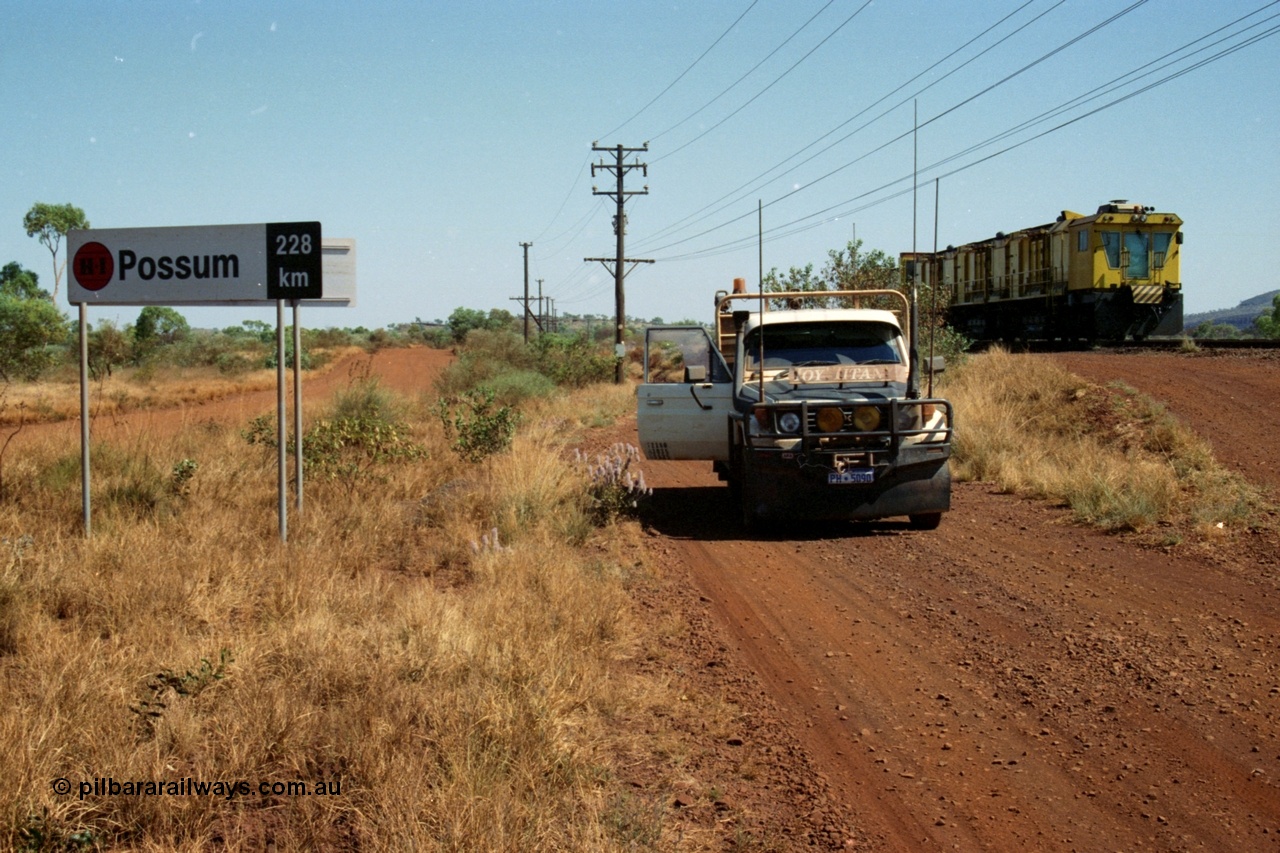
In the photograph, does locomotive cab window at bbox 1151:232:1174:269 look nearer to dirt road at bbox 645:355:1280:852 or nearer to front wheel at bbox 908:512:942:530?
dirt road at bbox 645:355:1280:852

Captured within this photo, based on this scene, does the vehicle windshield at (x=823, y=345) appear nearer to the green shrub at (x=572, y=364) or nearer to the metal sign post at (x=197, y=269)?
the metal sign post at (x=197, y=269)

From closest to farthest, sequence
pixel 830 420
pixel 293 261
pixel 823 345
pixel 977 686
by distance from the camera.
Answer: pixel 977 686
pixel 293 261
pixel 830 420
pixel 823 345

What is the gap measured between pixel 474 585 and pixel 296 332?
7.72 feet

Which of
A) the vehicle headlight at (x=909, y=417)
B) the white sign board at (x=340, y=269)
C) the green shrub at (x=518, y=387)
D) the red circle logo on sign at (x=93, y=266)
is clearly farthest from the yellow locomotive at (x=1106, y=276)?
the red circle logo on sign at (x=93, y=266)

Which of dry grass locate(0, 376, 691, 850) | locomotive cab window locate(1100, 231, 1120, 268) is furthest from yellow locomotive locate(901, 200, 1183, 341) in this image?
dry grass locate(0, 376, 691, 850)

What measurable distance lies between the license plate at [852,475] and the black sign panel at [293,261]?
449 centimetres

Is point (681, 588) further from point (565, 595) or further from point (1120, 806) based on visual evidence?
point (1120, 806)

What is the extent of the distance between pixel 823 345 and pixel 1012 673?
566 centimetres

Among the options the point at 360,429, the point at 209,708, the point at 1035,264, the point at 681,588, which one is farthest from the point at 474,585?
the point at 1035,264

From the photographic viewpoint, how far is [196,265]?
845 centimetres

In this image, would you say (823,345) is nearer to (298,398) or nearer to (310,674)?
(298,398)

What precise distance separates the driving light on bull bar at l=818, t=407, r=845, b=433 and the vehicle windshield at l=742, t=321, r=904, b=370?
145 centimetres

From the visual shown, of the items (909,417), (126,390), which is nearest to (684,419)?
(909,417)

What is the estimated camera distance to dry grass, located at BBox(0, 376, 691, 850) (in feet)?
12.5
